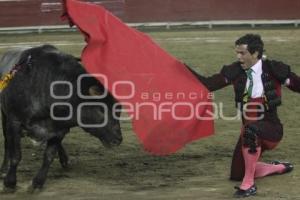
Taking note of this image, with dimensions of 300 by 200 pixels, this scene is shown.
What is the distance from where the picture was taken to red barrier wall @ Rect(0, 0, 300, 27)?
17.9 meters

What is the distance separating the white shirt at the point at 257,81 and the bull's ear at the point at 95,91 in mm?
1048

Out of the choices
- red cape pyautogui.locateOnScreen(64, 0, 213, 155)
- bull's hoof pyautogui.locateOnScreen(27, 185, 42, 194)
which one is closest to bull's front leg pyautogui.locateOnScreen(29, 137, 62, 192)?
bull's hoof pyautogui.locateOnScreen(27, 185, 42, 194)

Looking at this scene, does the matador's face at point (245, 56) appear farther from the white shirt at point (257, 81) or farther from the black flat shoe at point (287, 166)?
the black flat shoe at point (287, 166)

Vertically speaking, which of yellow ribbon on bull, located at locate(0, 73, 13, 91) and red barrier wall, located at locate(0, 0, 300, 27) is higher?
red barrier wall, located at locate(0, 0, 300, 27)

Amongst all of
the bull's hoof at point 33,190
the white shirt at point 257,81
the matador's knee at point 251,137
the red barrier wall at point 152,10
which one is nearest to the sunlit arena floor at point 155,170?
the bull's hoof at point 33,190

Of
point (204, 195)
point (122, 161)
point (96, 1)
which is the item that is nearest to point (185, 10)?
point (96, 1)

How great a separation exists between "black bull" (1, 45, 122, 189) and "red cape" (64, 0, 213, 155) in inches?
5.8

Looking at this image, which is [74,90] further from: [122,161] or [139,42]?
[122,161]

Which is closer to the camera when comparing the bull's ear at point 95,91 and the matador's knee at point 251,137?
the bull's ear at point 95,91

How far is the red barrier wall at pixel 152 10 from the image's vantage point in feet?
58.8

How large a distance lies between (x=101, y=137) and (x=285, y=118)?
320 centimetres

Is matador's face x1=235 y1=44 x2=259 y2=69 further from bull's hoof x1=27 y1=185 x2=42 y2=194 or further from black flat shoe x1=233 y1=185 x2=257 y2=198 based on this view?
bull's hoof x1=27 y1=185 x2=42 y2=194

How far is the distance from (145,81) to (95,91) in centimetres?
38

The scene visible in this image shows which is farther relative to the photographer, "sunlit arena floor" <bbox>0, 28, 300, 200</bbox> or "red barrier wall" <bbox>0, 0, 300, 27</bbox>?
"red barrier wall" <bbox>0, 0, 300, 27</bbox>
